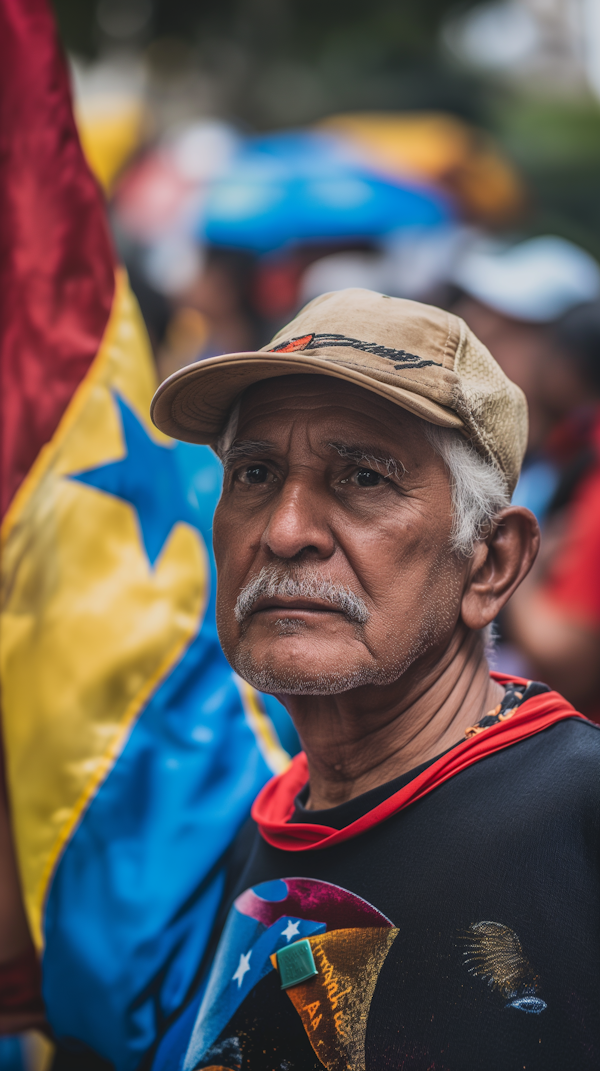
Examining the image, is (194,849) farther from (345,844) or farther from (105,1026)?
(345,844)

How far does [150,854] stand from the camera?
80.4 inches

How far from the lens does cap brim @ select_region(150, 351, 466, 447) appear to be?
1468 millimetres

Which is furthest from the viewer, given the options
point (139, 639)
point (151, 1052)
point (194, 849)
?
point (139, 639)

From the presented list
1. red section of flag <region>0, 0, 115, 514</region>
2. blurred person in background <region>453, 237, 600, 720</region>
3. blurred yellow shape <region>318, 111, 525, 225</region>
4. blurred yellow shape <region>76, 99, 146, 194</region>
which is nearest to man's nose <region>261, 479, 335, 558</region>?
red section of flag <region>0, 0, 115, 514</region>

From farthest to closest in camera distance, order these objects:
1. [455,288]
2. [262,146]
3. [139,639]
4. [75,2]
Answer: [75,2] < [262,146] < [455,288] < [139,639]

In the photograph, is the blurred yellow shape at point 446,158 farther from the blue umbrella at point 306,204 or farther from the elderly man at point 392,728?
the elderly man at point 392,728

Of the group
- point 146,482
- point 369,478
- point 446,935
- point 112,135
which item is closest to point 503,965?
point 446,935

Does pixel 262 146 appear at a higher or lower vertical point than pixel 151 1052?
higher

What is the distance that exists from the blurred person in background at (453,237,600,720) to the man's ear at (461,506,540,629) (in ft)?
4.72

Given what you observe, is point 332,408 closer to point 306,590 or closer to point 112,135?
point 306,590

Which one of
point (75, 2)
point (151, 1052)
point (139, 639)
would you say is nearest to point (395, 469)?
point (139, 639)

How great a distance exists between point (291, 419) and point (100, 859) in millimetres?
1097

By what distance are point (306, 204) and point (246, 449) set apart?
4782 mm

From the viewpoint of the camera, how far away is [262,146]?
7.35m
